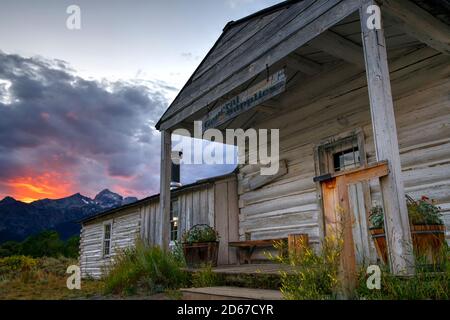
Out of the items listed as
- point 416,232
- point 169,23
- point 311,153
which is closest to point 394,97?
point 311,153

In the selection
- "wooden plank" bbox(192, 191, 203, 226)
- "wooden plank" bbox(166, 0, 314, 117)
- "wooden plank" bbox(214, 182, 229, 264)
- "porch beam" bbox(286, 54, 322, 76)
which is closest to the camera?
"wooden plank" bbox(166, 0, 314, 117)

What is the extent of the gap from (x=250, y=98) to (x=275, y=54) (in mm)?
753

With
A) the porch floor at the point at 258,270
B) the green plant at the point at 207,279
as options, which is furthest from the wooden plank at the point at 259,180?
the green plant at the point at 207,279

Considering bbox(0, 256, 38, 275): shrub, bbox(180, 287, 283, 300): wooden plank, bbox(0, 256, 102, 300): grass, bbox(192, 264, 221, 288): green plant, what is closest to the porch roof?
bbox(192, 264, 221, 288): green plant

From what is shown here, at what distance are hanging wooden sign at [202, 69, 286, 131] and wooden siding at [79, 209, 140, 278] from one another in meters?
7.80

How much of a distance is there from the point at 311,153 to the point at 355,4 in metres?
3.46

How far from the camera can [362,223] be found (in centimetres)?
591

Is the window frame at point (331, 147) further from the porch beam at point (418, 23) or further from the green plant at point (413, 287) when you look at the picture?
the green plant at point (413, 287)

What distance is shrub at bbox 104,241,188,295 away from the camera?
571 centimetres

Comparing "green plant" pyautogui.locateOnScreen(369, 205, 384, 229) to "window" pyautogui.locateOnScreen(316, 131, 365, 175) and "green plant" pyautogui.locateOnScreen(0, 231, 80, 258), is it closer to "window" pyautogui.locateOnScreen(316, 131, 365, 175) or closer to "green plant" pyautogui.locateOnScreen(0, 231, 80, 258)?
"window" pyautogui.locateOnScreen(316, 131, 365, 175)

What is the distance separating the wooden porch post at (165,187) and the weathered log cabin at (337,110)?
1.0 inches

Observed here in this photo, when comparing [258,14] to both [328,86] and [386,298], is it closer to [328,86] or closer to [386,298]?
[328,86]

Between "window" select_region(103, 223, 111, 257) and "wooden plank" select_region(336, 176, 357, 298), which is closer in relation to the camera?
"wooden plank" select_region(336, 176, 357, 298)

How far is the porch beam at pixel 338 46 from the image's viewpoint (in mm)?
5027
